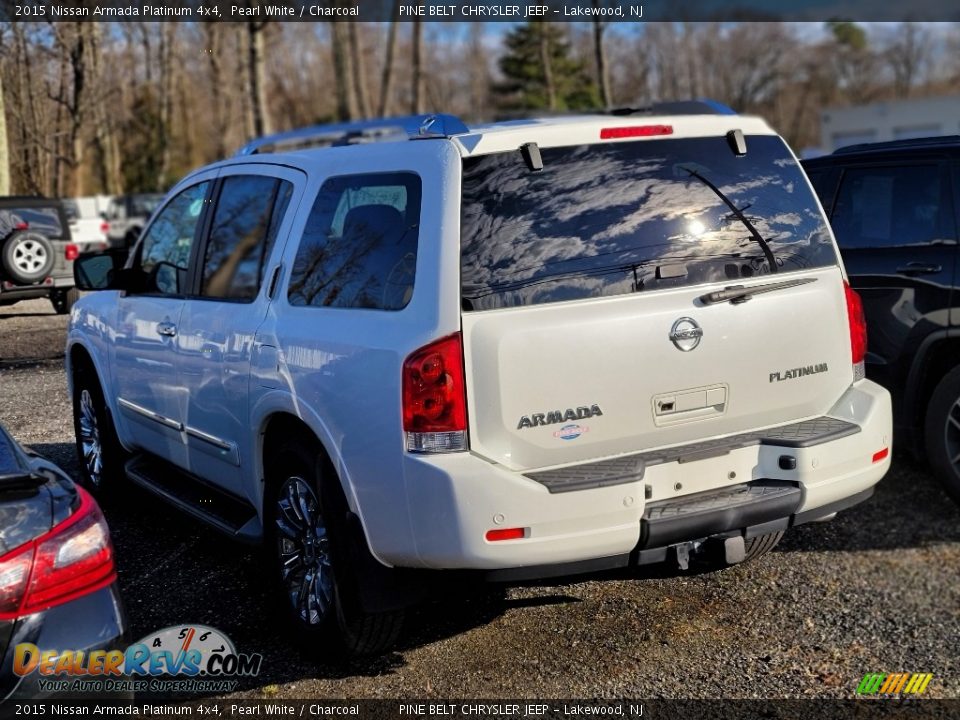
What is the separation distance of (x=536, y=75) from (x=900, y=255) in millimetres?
54133

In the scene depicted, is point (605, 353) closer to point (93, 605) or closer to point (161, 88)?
point (93, 605)

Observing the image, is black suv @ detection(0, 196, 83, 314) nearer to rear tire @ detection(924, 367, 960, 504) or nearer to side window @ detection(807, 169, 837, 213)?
side window @ detection(807, 169, 837, 213)

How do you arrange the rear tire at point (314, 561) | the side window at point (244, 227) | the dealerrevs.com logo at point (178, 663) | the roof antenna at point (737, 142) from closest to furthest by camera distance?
the dealerrevs.com logo at point (178, 663)
the rear tire at point (314, 561)
the roof antenna at point (737, 142)
the side window at point (244, 227)

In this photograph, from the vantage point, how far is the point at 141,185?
50656 millimetres

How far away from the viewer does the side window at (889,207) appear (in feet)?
20.1

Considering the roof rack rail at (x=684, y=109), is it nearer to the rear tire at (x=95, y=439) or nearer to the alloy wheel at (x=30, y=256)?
the rear tire at (x=95, y=439)

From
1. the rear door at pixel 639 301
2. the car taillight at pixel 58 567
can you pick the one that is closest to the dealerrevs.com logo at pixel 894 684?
the rear door at pixel 639 301

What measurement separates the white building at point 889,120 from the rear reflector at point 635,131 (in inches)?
1805

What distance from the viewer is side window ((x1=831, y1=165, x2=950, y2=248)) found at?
611cm

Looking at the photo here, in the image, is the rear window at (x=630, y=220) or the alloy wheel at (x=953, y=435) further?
the alloy wheel at (x=953, y=435)

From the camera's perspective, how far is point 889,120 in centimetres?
4950

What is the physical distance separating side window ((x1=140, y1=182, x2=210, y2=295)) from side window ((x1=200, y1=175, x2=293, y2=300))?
154 mm

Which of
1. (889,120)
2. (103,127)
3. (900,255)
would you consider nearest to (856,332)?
(900,255)

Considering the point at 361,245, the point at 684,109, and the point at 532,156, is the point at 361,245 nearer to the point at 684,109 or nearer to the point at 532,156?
the point at 532,156
